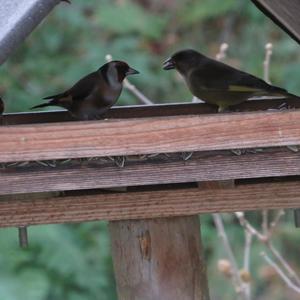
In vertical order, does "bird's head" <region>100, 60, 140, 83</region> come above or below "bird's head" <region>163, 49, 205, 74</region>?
below

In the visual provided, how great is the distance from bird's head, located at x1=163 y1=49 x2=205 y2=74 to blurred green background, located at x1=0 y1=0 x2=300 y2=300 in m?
1.28

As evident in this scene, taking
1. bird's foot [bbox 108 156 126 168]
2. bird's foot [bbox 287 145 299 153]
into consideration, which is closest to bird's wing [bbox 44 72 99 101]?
bird's foot [bbox 108 156 126 168]

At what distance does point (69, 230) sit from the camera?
17.6 ft

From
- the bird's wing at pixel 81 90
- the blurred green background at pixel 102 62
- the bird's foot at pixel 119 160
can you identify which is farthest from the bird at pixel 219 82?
the blurred green background at pixel 102 62

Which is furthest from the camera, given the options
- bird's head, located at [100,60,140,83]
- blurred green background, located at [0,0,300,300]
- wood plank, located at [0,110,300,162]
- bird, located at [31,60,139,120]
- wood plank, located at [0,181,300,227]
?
blurred green background, located at [0,0,300,300]

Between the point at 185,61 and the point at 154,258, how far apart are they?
0.97 metres

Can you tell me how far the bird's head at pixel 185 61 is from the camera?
3.43 meters

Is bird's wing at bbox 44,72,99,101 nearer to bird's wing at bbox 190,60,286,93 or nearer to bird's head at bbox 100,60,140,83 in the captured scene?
bird's head at bbox 100,60,140,83

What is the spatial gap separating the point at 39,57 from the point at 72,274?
1.78m

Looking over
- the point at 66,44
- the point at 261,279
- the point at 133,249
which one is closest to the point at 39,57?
the point at 66,44

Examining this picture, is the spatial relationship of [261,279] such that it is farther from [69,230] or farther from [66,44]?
[66,44]

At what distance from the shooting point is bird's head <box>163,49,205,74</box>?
11.2 ft

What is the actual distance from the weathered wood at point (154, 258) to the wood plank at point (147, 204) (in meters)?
0.10

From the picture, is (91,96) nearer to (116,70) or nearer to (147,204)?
(116,70)
